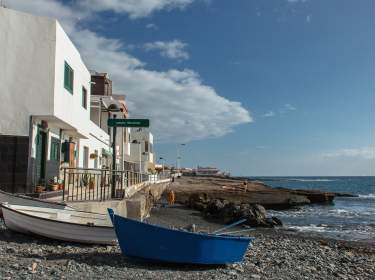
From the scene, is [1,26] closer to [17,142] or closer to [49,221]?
[17,142]

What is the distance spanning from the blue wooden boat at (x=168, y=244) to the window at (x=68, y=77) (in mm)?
9027

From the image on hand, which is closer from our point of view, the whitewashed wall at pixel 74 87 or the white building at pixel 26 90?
the white building at pixel 26 90

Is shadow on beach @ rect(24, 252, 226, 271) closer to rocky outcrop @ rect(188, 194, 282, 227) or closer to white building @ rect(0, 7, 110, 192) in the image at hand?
white building @ rect(0, 7, 110, 192)

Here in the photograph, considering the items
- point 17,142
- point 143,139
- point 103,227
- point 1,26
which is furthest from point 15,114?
point 143,139

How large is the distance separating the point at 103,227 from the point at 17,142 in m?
5.35

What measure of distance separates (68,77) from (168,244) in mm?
10621

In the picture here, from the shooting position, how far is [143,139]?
63.8 meters

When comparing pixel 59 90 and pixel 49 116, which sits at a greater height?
pixel 59 90

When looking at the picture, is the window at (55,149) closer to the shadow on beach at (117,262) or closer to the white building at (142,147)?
the shadow on beach at (117,262)

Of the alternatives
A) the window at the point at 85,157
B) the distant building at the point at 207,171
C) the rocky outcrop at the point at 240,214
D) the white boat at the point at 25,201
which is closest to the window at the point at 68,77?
the white boat at the point at 25,201

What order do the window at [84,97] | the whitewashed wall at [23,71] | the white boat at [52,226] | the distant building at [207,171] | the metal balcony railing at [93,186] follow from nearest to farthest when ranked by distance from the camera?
1. the white boat at [52,226]
2. the metal balcony railing at [93,186]
3. the whitewashed wall at [23,71]
4. the window at [84,97]
5. the distant building at [207,171]

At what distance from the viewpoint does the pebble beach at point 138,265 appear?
954cm

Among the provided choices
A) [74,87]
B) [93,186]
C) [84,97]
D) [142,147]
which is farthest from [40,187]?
[142,147]

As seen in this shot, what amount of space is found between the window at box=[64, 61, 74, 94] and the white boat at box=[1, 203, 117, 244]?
720 centimetres
